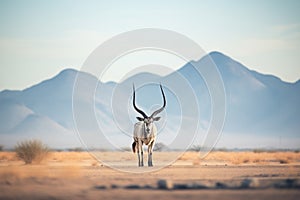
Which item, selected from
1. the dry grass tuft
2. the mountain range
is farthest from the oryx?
the mountain range

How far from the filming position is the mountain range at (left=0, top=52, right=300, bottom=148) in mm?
144625

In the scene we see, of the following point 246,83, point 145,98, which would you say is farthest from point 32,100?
point 246,83

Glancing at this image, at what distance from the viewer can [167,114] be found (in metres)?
165

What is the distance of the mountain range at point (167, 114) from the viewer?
14462 centimetres

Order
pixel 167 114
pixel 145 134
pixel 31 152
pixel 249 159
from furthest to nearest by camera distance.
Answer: pixel 167 114 → pixel 249 159 → pixel 31 152 → pixel 145 134

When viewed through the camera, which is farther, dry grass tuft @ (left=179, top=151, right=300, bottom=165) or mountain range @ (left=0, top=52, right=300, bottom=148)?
mountain range @ (left=0, top=52, right=300, bottom=148)

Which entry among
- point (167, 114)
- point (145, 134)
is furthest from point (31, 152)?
point (167, 114)

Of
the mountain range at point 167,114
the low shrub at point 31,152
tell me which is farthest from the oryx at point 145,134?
the mountain range at point 167,114

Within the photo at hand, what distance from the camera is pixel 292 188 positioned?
65.5 ft

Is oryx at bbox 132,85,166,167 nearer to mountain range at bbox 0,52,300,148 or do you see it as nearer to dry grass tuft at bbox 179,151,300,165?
dry grass tuft at bbox 179,151,300,165

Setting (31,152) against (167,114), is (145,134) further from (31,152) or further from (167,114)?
(167,114)

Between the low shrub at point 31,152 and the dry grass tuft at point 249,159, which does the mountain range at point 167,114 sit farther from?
the low shrub at point 31,152

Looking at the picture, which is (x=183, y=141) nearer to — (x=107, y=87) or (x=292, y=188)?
(x=107, y=87)

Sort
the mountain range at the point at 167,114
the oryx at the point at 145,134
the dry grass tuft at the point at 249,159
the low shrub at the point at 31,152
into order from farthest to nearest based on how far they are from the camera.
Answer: the mountain range at the point at 167,114, the dry grass tuft at the point at 249,159, the low shrub at the point at 31,152, the oryx at the point at 145,134
